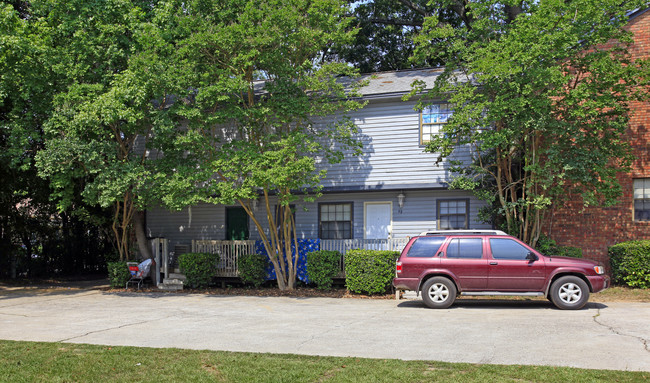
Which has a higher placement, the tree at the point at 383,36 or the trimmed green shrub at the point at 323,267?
the tree at the point at 383,36

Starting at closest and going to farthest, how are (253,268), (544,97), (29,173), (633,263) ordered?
(544,97) → (633,263) → (253,268) → (29,173)

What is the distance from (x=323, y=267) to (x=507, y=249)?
589cm

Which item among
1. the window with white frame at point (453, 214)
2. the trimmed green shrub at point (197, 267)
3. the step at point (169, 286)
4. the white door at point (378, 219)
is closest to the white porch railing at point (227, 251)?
the trimmed green shrub at point (197, 267)

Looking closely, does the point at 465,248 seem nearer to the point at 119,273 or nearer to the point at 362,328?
the point at 362,328

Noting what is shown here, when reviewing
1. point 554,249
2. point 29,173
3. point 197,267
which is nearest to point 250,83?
point 197,267

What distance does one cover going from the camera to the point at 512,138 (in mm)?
15062

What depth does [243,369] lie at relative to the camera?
735 cm

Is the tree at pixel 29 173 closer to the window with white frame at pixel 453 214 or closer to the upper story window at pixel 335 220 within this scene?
the upper story window at pixel 335 220

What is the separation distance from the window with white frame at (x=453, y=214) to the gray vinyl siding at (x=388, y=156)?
86cm

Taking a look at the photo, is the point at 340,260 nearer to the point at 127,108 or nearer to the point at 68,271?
the point at 127,108

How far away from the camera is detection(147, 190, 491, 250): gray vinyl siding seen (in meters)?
18.1

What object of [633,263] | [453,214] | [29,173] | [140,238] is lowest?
[633,263]

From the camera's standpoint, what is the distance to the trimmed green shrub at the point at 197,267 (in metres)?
18.0

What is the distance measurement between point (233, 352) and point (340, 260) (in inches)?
375
